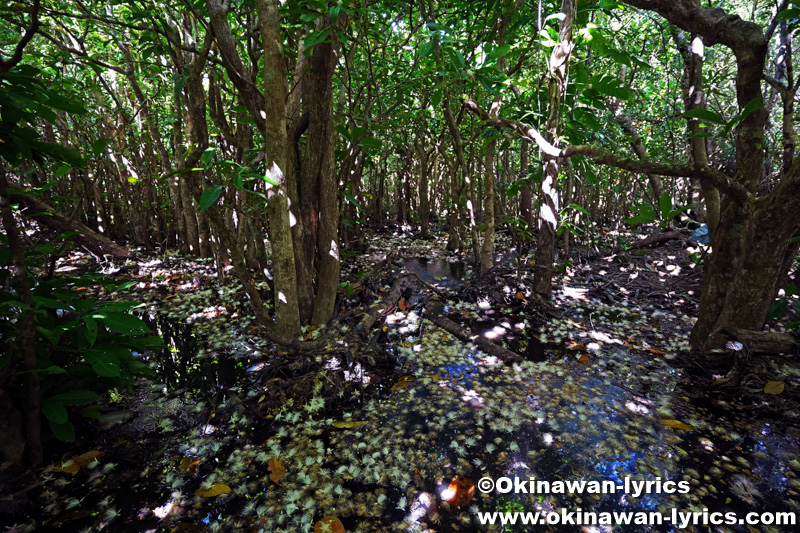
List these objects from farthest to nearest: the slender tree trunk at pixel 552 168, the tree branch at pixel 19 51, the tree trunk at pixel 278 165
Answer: the slender tree trunk at pixel 552 168 → the tree trunk at pixel 278 165 → the tree branch at pixel 19 51

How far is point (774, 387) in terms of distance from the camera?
2537 millimetres

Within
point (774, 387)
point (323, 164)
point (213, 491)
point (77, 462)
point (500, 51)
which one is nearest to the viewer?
point (213, 491)

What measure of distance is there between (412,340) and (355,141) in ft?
6.42

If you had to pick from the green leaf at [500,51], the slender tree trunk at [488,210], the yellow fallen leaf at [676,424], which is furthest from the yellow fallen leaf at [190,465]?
the slender tree trunk at [488,210]

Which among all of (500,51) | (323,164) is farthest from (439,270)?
(500,51)

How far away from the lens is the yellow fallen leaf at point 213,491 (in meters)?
1.84

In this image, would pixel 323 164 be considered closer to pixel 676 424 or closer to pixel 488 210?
pixel 488 210

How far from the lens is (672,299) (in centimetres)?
475

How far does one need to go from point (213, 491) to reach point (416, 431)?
45.1 inches

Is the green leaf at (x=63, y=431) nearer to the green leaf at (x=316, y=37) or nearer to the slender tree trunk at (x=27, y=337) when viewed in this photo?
the slender tree trunk at (x=27, y=337)

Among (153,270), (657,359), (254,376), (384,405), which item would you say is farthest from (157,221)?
(657,359)

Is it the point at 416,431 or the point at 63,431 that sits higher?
the point at 63,431

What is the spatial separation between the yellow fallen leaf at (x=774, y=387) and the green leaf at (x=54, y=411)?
13.8 ft

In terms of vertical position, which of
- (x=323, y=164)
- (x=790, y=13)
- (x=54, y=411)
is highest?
(x=790, y=13)
